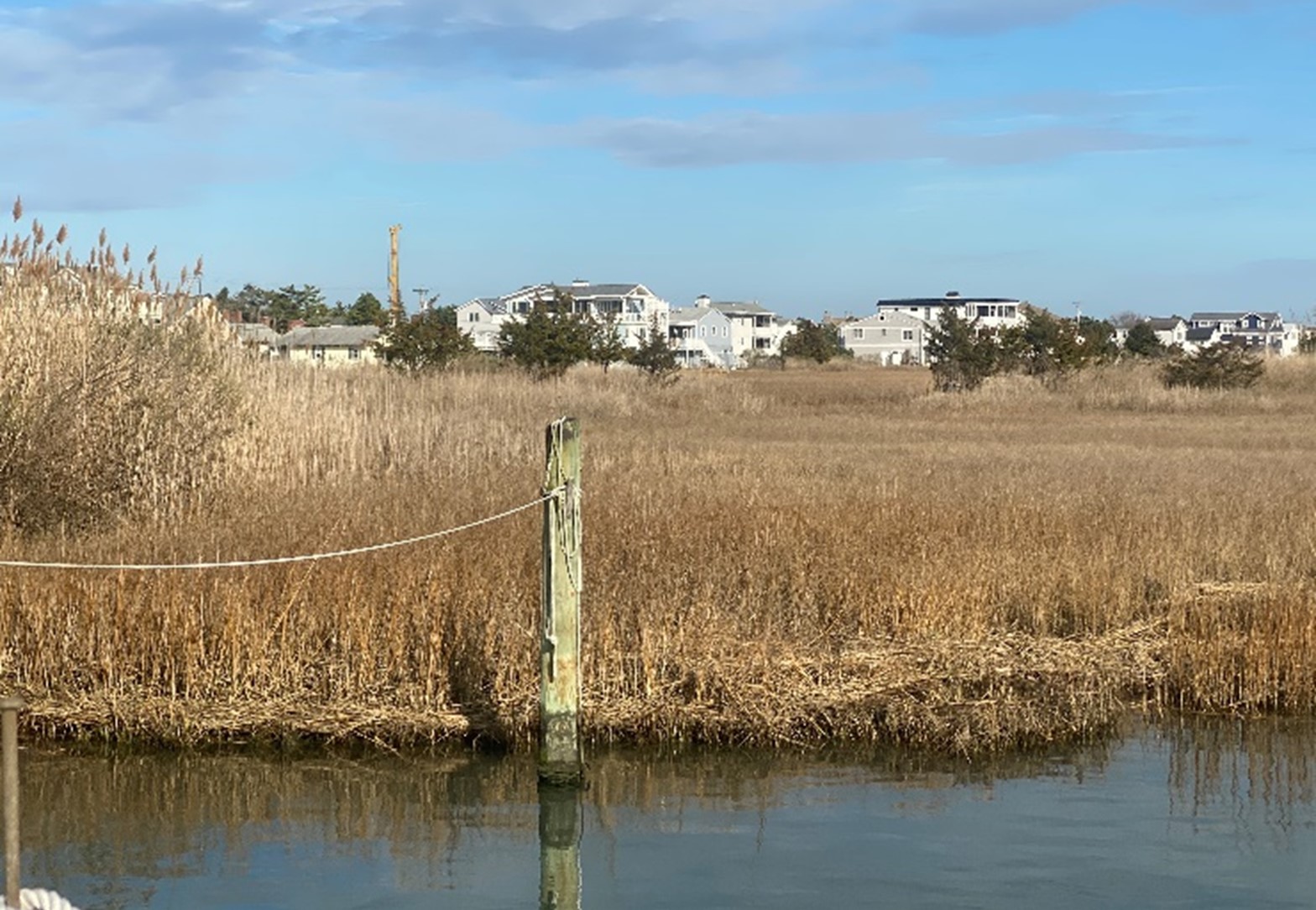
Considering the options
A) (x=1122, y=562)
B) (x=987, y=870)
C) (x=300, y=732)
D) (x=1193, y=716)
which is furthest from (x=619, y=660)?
(x=1122, y=562)

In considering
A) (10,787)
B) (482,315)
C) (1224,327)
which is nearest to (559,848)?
(10,787)

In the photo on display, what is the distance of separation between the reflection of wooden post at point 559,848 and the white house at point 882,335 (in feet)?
414

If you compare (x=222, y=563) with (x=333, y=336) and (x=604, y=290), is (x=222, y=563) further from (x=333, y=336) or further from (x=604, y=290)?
(x=604, y=290)

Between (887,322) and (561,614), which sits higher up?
(887,322)

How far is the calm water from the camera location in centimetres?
809

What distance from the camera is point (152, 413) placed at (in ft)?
53.2

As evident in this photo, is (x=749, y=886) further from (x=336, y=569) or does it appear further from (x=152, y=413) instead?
(x=152, y=413)

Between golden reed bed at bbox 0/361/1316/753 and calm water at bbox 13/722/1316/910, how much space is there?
1.20 ft

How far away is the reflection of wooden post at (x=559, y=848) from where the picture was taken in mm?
8117

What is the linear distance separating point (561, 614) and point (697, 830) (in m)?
1.40

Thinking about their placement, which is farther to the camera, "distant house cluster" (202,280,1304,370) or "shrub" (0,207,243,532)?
"distant house cluster" (202,280,1304,370)

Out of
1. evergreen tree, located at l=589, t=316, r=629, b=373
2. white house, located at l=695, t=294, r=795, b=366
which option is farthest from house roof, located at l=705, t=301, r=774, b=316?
evergreen tree, located at l=589, t=316, r=629, b=373

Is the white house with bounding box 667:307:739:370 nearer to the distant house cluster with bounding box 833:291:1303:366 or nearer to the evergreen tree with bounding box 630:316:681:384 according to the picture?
the distant house cluster with bounding box 833:291:1303:366

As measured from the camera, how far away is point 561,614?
9273mm
